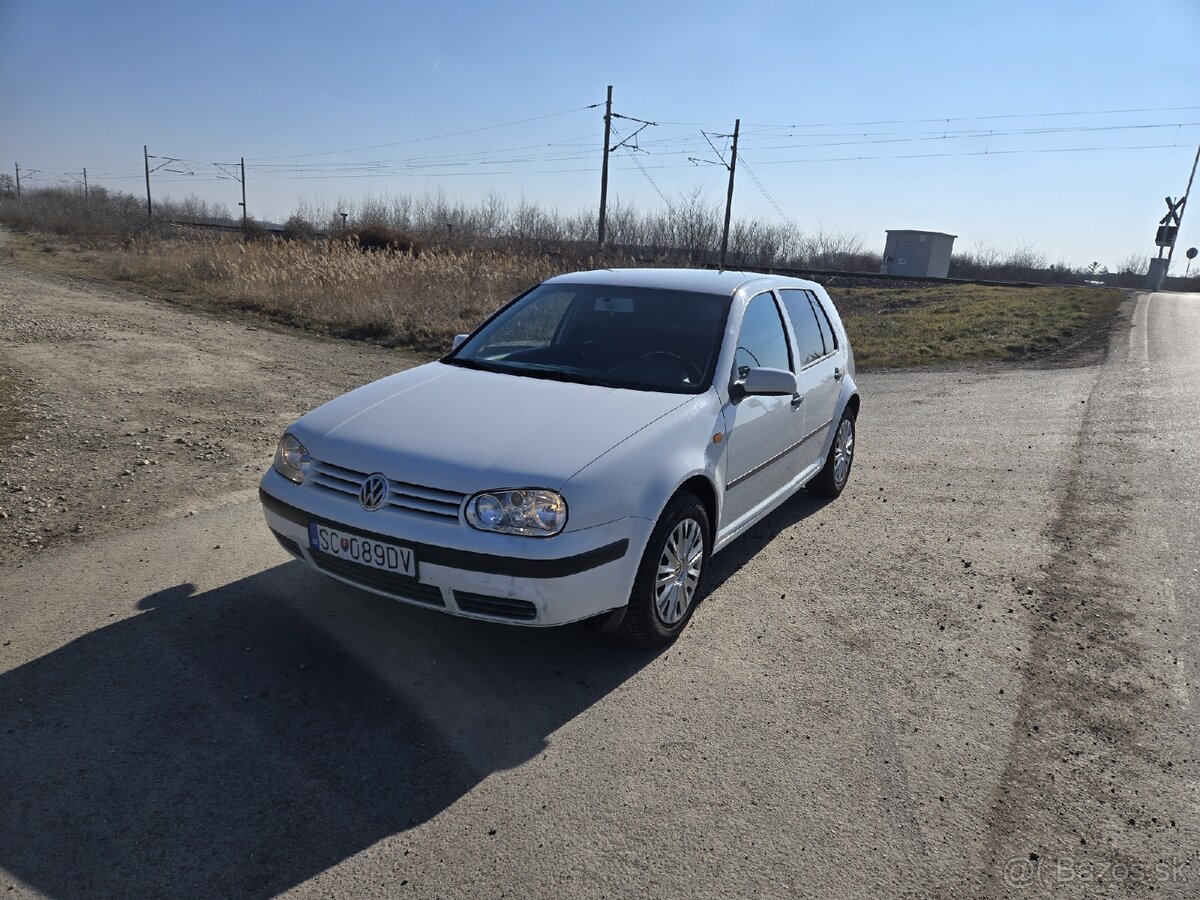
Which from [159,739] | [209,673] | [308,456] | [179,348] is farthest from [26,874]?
[179,348]

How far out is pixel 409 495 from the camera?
323cm

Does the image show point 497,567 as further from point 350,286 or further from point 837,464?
point 350,286

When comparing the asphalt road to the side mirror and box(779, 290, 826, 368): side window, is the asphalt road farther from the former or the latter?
box(779, 290, 826, 368): side window

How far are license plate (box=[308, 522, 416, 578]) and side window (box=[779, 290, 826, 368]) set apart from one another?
304 centimetres

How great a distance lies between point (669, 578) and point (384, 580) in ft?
4.25

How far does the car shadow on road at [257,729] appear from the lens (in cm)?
242

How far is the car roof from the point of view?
4.78 metres

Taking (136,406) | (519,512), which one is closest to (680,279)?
(519,512)

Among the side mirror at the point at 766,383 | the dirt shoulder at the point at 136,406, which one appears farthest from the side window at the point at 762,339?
the dirt shoulder at the point at 136,406

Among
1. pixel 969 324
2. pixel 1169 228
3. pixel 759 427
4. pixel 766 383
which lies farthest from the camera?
pixel 1169 228

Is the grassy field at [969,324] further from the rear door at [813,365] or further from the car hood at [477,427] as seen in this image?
the car hood at [477,427]

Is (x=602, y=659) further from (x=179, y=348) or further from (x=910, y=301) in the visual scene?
(x=910, y=301)

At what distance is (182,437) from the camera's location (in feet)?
21.9

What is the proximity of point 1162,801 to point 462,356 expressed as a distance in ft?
12.7
